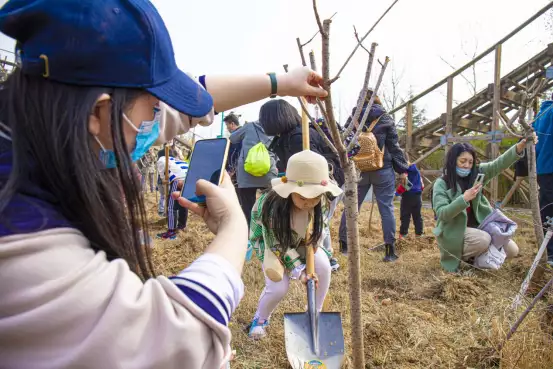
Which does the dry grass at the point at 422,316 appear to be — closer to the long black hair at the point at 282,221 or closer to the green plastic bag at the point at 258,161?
the long black hair at the point at 282,221

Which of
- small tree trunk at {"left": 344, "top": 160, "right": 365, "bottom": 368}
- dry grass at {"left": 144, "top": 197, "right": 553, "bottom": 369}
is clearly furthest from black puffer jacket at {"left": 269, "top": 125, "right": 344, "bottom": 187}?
small tree trunk at {"left": 344, "top": 160, "right": 365, "bottom": 368}

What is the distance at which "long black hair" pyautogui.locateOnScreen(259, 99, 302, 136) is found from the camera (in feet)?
13.6

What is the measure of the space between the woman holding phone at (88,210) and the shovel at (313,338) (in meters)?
1.84

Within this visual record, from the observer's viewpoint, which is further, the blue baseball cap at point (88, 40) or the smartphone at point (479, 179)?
the smartphone at point (479, 179)

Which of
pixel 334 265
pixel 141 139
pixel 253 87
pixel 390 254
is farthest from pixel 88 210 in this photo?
pixel 390 254

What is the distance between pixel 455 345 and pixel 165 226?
6128 millimetres

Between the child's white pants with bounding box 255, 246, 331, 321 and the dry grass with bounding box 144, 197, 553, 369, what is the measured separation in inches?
7.4

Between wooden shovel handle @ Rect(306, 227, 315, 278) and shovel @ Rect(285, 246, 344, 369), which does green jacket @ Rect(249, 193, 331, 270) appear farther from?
shovel @ Rect(285, 246, 344, 369)

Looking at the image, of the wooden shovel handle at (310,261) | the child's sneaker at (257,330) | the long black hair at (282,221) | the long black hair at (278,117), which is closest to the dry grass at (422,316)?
the child's sneaker at (257,330)

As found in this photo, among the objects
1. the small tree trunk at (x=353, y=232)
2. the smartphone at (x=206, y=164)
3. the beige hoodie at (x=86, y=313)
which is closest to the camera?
the beige hoodie at (x=86, y=313)

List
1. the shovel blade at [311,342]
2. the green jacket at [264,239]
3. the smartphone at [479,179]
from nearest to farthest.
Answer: the shovel blade at [311,342] → the green jacket at [264,239] → the smartphone at [479,179]

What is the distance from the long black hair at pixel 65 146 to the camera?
76 cm

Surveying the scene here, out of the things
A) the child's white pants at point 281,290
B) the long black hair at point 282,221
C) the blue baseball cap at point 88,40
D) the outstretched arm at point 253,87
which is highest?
the blue baseball cap at point 88,40

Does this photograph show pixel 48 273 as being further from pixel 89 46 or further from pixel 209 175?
pixel 209 175
